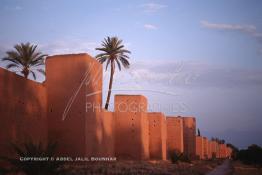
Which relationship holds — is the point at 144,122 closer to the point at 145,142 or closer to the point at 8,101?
the point at 145,142

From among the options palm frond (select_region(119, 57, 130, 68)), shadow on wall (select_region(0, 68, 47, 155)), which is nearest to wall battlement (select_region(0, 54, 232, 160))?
shadow on wall (select_region(0, 68, 47, 155))

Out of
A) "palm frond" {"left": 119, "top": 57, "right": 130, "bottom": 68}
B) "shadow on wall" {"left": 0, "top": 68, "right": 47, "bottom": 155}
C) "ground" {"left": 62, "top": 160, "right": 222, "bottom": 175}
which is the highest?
"palm frond" {"left": 119, "top": 57, "right": 130, "bottom": 68}

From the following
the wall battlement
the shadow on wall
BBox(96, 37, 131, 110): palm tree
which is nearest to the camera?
the shadow on wall

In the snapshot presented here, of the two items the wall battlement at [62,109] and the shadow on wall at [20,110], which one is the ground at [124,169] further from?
the shadow on wall at [20,110]

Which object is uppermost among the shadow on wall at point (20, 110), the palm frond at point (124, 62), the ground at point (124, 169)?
the palm frond at point (124, 62)

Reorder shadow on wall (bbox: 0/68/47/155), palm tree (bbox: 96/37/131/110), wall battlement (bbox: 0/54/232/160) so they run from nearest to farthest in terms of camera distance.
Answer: shadow on wall (bbox: 0/68/47/155)
wall battlement (bbox: 0/54/232/160)
palm tree (bbox: 96/37/131/110)

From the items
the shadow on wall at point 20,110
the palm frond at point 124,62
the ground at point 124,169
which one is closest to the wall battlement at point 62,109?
the shadow on wall at point 20,110

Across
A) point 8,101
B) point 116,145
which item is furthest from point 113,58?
point 8,101

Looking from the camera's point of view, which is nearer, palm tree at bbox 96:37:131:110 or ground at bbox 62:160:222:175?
ground at bbox 62:160:222:175

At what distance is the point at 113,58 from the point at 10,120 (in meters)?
21.0

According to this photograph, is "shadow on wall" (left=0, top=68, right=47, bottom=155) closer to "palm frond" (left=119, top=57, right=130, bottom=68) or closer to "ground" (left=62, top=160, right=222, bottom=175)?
"ground" (left=62, top=160, right=222, bottom=175)

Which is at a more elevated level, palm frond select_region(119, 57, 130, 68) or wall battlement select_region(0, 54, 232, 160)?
palm frond select_region(119, 57, 130, 68)

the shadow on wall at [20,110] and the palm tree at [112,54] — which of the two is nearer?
the shadow on wall at [20,110]

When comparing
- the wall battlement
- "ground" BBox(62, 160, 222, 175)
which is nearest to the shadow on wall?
the wall battlement
